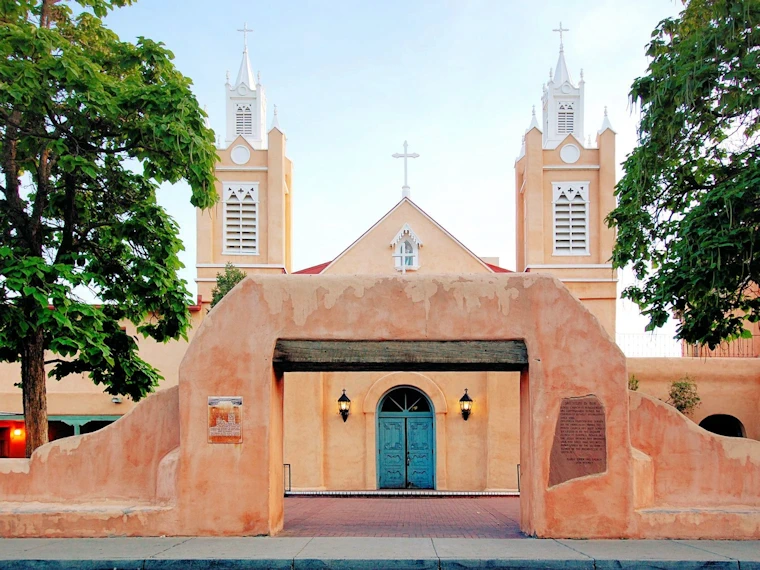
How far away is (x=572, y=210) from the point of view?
78.4 feet

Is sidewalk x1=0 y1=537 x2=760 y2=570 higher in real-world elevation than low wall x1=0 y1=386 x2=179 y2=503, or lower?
lower

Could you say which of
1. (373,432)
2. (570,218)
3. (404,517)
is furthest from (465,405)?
(570,218)

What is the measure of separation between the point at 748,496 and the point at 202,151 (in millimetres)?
9594

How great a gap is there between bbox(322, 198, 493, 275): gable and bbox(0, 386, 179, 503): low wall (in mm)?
11641

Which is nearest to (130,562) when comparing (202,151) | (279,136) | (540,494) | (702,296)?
(540,494)

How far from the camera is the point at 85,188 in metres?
13.0

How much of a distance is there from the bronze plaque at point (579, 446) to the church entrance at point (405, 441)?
10.5 m

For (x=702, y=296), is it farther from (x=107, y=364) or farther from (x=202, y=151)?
(x=107, y=364)

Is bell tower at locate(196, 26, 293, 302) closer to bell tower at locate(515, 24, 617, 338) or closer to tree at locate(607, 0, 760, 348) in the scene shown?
bell tower at locate(515, 24, 617, 338)

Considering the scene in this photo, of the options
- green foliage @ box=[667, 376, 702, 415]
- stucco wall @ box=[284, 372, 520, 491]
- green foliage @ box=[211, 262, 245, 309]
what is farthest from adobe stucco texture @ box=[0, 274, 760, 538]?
green foliage @ box=[211, 262, 245, 309]

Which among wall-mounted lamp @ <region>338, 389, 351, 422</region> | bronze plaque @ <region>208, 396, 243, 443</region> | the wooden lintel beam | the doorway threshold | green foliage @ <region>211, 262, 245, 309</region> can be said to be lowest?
the doorway threshold

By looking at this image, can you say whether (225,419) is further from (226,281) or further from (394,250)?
(394,250)

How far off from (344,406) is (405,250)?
503 centimetres

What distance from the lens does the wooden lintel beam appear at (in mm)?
9664
